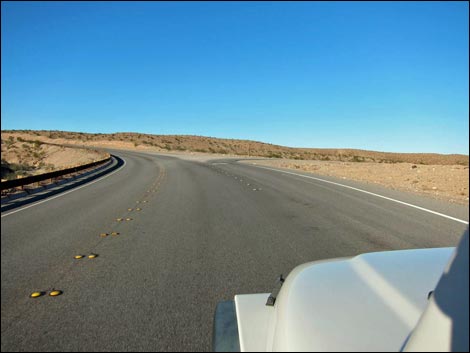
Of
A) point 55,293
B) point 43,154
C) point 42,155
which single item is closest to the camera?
point 55,293

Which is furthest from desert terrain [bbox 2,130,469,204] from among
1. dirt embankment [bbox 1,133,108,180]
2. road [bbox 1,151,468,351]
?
road [bbox 1,151,468,351]

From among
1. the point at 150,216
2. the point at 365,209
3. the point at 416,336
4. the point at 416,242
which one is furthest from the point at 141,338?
the point at 365,209

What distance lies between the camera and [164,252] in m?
6.02

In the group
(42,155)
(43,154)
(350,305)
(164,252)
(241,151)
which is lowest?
(42,155)

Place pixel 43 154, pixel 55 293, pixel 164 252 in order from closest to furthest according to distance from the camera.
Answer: pixel 55 293, pixel 164 252, pixel 43 154

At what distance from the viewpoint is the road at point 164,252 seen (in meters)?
3.53

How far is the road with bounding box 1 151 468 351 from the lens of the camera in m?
3.53

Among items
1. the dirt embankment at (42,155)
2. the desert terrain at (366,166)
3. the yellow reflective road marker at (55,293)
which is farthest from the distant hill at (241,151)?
the yellow reflective road marker at (55,293)

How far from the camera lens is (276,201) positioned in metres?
11.3

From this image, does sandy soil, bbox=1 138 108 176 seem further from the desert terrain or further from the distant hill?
the distant hill

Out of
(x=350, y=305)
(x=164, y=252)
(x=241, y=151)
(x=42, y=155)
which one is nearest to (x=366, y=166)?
(x=164, y=252)

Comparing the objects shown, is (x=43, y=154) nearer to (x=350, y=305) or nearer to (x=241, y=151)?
(x=350, y=305)

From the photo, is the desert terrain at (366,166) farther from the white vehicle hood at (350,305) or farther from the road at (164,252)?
the white vehicle hood at (350,305)

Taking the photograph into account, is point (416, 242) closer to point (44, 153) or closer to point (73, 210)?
point (73, 210)
